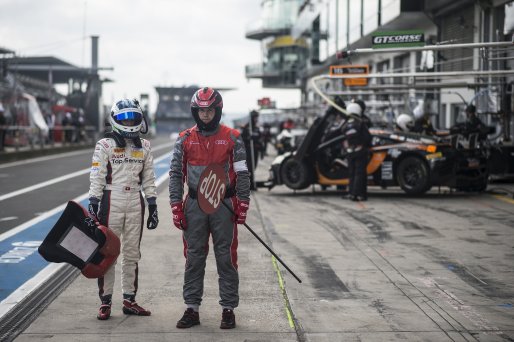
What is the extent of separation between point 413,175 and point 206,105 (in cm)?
1066

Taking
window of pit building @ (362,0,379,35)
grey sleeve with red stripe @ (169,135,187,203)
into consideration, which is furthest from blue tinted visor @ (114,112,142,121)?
window of pit building @ (362,0,379,35)

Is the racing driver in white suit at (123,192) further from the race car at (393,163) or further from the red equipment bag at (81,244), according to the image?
the race car at (393,163)

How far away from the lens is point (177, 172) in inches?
254

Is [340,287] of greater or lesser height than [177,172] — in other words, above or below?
below

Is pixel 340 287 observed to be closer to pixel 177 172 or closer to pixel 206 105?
pixel 177 172

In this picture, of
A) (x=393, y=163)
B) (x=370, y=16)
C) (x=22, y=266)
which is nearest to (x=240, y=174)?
(x=22, y=266)

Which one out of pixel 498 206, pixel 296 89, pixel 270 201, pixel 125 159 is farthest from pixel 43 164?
pixel 296 89

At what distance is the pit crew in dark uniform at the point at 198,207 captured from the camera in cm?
636

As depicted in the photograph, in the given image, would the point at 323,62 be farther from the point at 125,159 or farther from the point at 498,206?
the point at 125,159

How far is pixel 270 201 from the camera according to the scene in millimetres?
16312

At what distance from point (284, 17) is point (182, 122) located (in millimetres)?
17480

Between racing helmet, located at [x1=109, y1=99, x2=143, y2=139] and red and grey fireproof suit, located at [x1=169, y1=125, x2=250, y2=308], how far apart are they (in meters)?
0.54

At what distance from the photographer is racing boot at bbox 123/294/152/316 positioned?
6.65 meters

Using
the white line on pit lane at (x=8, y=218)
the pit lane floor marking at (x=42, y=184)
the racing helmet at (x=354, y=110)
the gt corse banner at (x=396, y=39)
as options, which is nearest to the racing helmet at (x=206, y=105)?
the gt corse banner at (x=396, y=39)
